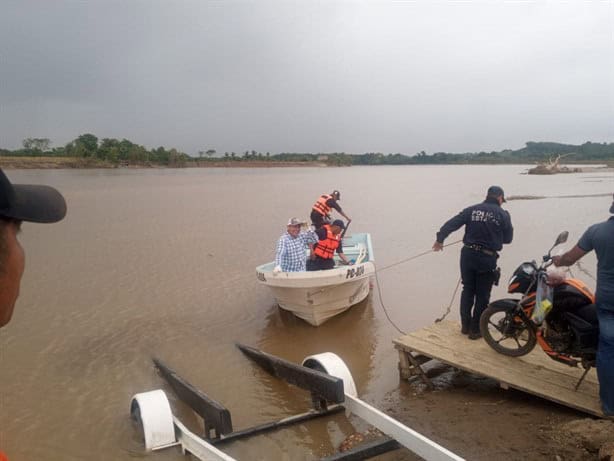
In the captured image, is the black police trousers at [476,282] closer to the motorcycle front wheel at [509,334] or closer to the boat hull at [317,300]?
the motorcycle front wheel at [509,334]

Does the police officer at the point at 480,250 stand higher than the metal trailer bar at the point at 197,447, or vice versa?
the police officer at the point at 480,250

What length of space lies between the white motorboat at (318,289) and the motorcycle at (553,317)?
2.90 m

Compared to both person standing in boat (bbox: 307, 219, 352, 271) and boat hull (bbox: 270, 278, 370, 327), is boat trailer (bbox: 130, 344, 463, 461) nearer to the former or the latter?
boat hull (bbox: 270, 278, 370, 327)

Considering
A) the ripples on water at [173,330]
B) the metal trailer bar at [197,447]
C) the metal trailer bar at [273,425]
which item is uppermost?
the metal trailer bar at [197,447]

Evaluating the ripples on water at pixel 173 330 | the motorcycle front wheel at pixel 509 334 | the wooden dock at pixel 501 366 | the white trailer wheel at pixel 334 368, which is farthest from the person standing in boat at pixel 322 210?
the motorcycle front wheel at pixel 509 334

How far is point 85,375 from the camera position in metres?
6.46

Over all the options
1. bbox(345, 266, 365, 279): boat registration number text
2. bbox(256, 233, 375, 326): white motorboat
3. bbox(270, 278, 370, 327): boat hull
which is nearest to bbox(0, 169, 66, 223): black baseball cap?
bbox(256, 233, 375, 326): white motorboat

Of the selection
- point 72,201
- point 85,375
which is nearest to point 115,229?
point 72,201

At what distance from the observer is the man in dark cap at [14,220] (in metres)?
1.19

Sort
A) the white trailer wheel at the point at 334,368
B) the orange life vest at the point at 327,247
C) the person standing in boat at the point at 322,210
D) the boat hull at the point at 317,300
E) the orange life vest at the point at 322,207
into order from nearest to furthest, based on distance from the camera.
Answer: the white trailer wheel at the point at 334,368 < the boat hull at the point at 317,300 < the orange life vest at the point at 327,247 < the person standing in boat at the point at 322,210 < the orange life vest at the point at 322,207

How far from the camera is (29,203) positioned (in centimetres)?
126

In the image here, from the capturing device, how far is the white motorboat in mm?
7301

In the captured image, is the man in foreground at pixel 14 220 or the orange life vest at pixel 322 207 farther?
the orange life vest at pixel 322 207

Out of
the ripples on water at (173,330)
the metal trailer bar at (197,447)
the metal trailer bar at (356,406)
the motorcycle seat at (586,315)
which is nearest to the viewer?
the metal trailer bar at (356,406)
